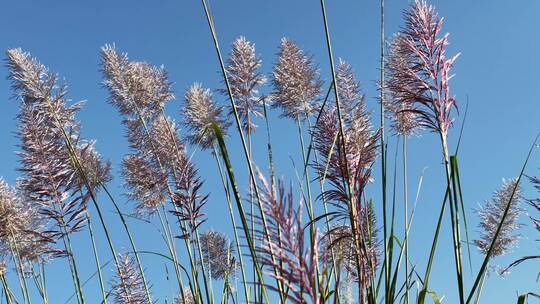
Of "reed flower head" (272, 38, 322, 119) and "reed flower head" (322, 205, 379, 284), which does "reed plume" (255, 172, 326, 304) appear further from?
"reed flower head" (272, 38, 322, 119)

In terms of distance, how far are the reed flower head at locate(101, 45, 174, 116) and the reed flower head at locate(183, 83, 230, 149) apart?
30cm

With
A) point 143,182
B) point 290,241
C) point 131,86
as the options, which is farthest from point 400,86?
point 131,86

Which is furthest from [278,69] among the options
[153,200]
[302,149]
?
[153,200]

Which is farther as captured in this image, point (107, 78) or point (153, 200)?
point (107, 78)

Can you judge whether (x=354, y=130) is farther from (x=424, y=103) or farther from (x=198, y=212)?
(x=198, y=212)

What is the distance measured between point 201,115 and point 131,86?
85cm

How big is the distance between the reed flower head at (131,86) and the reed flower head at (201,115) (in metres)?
0.30

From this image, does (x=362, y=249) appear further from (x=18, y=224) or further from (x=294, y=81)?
(x=18, y=224)

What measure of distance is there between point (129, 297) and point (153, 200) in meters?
1.29

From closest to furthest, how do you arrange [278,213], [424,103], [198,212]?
[278,213] → [424,103] → [198,212]

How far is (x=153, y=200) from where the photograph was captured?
15.0ft

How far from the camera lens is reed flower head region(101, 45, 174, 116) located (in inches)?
201

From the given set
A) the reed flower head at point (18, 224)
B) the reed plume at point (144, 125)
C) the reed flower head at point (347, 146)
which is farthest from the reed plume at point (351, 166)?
the reed flower head at point (18, 224)

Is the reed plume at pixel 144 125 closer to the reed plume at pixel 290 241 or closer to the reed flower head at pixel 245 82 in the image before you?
the reed flower head at pixel 245 82
